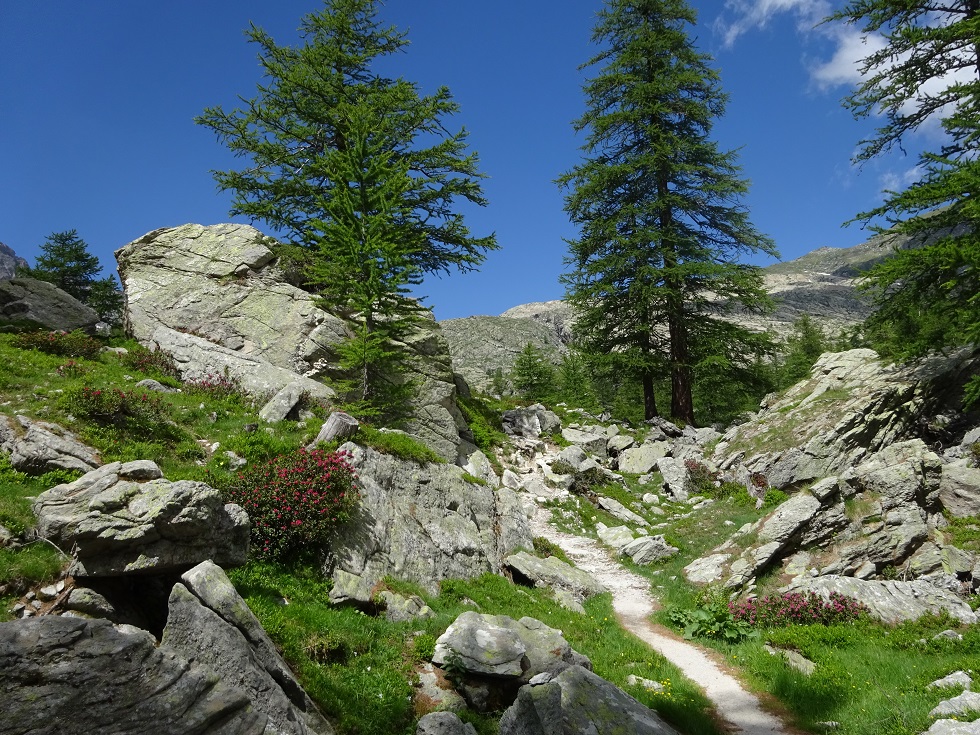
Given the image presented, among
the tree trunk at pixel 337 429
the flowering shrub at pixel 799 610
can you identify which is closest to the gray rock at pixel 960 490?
the flowering shrub at pixel 799 610

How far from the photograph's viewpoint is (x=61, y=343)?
14680mm

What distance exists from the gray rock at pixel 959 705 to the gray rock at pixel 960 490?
8.75 metres

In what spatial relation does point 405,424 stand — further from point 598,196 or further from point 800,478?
point 598,196

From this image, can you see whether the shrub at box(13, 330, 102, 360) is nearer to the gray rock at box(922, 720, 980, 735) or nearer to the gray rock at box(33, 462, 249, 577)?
the gray rock at box(33, 462, 249, 577)

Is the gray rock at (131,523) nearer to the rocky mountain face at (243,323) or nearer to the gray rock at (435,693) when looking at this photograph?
the gray rock at (435,693)

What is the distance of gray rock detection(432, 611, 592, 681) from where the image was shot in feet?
25.6

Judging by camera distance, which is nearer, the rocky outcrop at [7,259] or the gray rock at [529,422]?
the gray rock at [529,422]

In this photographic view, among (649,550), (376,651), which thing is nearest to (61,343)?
(376,651)

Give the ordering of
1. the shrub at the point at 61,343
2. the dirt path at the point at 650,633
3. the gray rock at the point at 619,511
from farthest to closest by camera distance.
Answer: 1. the gray rock at the point at 619,511
2. the shrub at the point at 61,343
3. the dirt path at the point at 650,633

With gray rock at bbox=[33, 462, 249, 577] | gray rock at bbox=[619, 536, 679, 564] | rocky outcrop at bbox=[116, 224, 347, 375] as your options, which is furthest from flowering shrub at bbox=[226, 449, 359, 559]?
gray rock at bbox=[619, 536, 679, 564]

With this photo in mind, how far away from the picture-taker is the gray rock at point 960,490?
13297 mm

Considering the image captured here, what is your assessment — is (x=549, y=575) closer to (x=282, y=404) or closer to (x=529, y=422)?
(x=282, y=404)

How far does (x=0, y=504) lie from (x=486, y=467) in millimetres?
13953

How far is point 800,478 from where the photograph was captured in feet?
59.0
